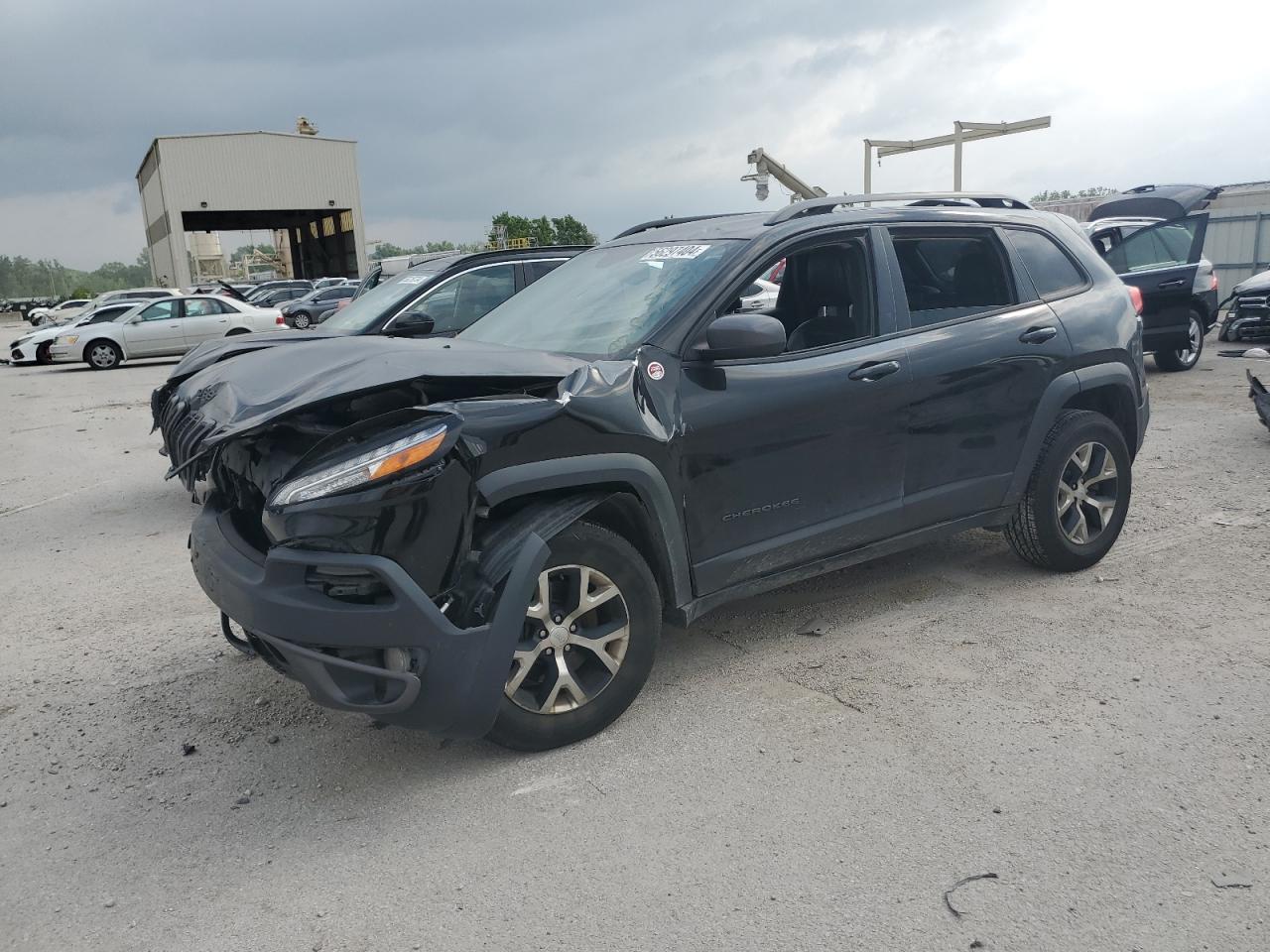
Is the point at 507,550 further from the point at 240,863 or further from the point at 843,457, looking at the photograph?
the point at 843,457

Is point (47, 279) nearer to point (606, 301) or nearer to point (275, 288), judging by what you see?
point (275, 288)

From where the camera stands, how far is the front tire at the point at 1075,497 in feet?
15.9

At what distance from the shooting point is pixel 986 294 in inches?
188

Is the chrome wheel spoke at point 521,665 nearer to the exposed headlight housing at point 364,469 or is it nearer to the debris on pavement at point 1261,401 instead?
the exposed headlight housing at point 364,469

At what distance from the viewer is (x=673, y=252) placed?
4379 millimetres

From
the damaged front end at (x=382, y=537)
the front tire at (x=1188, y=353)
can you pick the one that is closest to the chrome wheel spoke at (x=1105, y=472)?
the damaged front end at (x=382, y=537)

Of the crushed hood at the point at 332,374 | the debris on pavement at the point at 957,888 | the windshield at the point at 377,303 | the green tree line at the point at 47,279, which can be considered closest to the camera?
the debris on pavement at the point at 957,888

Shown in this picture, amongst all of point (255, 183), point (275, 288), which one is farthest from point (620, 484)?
point (255, 183)

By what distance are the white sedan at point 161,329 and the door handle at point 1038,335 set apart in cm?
1917

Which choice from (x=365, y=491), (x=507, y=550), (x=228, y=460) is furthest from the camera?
(x=228, y=460)

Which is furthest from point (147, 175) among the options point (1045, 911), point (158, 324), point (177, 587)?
point (1045, 911)

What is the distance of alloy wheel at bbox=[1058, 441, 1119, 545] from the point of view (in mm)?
4941

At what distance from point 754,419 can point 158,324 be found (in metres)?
21.2

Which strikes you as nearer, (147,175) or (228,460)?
(228,460)
